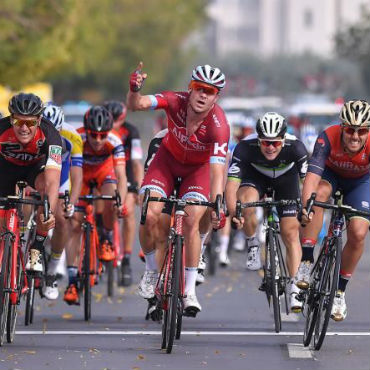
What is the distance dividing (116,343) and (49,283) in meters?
1.77

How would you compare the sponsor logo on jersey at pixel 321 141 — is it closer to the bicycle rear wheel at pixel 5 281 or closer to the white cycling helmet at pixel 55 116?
the bicycle rear wheel at pixel 5 281

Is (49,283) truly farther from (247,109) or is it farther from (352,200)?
(247,109)

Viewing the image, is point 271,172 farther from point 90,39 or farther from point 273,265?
point 90,39

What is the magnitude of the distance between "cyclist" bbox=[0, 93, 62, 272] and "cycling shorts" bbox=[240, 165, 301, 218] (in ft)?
7.28

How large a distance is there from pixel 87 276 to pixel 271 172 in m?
2.01

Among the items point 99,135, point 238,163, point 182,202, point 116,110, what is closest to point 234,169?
point 238,163

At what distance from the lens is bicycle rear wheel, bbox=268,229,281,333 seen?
13.1 metres

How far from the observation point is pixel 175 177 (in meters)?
12.8

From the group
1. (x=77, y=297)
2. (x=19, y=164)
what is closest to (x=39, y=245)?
(x=19, y=164)

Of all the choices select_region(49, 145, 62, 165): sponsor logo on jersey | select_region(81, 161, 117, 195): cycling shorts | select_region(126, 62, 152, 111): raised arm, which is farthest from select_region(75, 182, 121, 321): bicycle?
select_region(126, 62, 152, 111): raised arm

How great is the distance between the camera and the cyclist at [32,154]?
1191 cm

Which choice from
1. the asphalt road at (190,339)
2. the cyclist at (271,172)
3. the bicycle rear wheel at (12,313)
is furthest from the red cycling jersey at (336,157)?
the bicycle rear wheel at (12,313)

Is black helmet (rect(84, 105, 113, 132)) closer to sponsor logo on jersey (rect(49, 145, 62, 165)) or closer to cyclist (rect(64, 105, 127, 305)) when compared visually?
cyclist (rect(64, 105, 127, 305))

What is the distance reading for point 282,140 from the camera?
540 inches
